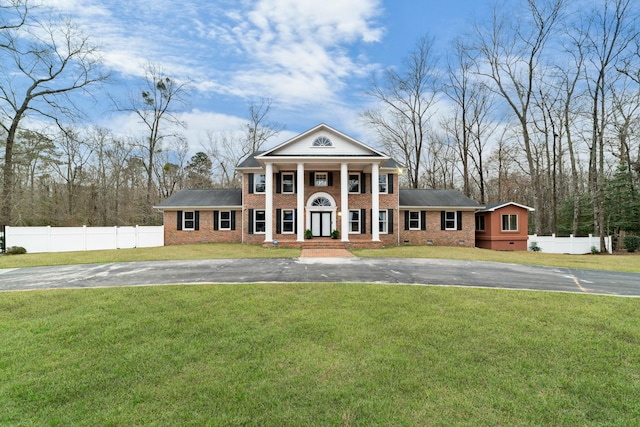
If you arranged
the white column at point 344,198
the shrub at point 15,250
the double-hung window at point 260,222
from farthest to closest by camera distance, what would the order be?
the double-hung window at point 260,222
the white column at point 344,198
the shrub at point 15,250

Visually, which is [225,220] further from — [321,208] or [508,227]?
[508,227]

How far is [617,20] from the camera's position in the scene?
64.4 ft

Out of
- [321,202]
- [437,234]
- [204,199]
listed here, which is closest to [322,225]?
[321,202]

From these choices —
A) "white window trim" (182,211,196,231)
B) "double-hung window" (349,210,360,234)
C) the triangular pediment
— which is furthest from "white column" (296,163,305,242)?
"white window trim" (182,211,196,231)

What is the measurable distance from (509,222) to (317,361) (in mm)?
22332

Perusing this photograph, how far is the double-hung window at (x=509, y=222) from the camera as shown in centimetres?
2084

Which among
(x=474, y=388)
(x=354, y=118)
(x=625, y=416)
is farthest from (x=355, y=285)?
(x=354, y=118)

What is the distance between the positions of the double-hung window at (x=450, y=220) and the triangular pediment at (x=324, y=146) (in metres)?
7.52

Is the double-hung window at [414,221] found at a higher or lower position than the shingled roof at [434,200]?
lower

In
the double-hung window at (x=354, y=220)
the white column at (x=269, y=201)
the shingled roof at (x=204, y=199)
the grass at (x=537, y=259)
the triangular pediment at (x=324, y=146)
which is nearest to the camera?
the grass at (x=537, y=259)

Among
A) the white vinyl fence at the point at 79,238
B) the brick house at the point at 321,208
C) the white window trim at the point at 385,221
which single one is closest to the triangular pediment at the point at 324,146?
the brick house at the point at 321,208

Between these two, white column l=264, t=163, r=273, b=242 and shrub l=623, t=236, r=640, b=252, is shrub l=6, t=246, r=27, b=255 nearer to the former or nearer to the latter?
white column l=264, t=163, r=273, b=242

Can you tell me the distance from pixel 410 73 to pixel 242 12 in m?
20.5

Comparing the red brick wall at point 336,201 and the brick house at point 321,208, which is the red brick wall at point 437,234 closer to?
the brick house at point 321,208
